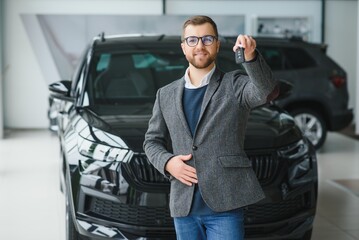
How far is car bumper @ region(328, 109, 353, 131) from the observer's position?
1091 cm

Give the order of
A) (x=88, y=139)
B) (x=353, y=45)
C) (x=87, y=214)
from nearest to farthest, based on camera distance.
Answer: (x=87, y=214)
(x=88, y=139)
(x=353, y=45)

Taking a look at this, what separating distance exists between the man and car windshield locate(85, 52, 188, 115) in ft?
8.72

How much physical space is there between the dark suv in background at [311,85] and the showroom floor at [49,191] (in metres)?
0.47

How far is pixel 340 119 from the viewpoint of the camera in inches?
431

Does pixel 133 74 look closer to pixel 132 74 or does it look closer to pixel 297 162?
pixel 132 74

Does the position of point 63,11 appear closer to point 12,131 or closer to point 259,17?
point 12,131

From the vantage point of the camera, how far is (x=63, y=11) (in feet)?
46.5

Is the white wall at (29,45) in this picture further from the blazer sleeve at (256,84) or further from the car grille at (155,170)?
the blazer sleeve at (256,84)

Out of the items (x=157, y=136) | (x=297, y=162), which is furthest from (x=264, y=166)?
(x=157, y=136)

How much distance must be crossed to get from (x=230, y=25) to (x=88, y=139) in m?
9.66

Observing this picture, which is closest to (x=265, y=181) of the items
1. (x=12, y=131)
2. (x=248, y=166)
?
(x=248, y=166)

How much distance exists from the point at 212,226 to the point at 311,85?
783cm

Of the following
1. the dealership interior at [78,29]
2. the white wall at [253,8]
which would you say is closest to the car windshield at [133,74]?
the dealership interior at [78,29]

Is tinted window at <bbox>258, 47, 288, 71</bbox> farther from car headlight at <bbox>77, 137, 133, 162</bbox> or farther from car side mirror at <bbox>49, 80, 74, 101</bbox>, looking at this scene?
car headlight at <bbox>77, 137, 133, 162</bbox>
